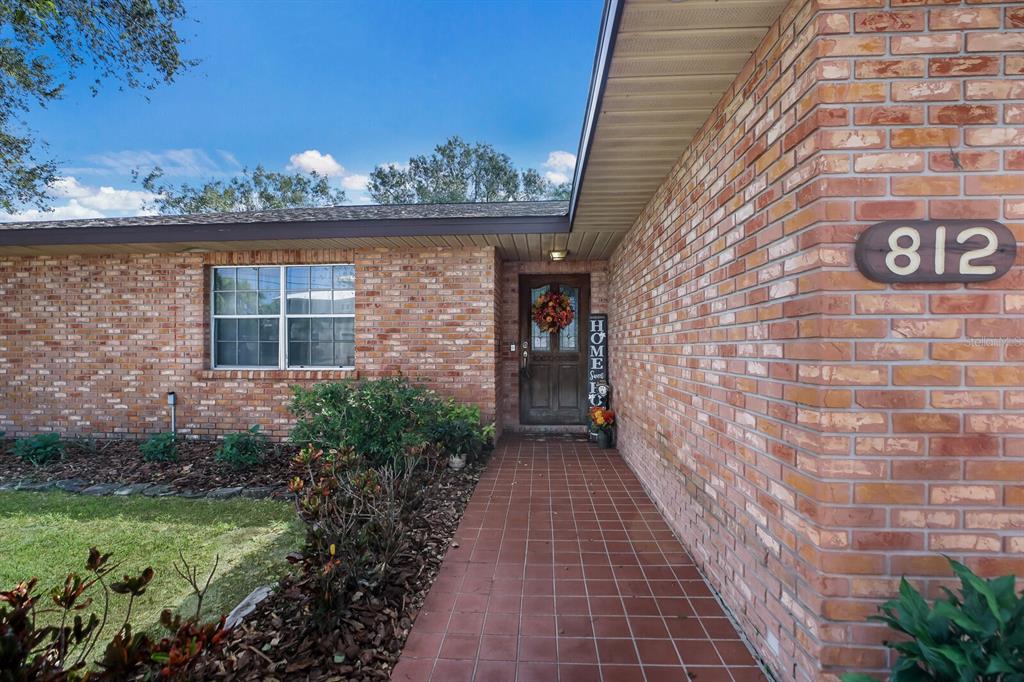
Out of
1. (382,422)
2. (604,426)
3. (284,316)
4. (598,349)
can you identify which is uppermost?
(284,316)

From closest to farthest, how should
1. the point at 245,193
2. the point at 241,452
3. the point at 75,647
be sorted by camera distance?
the point at 75,647, the point at 241,452, the point at 245,193

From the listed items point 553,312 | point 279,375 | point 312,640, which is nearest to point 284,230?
point 279,375

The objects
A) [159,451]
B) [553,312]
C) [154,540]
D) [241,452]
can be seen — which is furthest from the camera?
[553,312]

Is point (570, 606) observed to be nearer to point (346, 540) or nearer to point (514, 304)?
point (346, 540)

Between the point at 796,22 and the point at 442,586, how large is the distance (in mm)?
3182

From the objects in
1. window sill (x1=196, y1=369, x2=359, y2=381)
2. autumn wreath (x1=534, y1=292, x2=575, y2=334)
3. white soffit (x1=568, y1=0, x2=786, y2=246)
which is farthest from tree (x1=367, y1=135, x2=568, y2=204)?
white soffit (x1=568, y1=0, x2=786, y2=246)

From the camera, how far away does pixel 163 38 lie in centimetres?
536

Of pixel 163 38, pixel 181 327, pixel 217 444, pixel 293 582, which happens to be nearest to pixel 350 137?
pixel 163 38

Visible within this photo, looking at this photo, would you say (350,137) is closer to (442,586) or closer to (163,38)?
(163,38)

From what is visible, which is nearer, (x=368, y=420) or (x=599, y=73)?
(x=599, y=73)

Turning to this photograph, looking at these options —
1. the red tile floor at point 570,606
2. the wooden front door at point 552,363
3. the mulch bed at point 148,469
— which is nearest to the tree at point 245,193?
the mulch bed at point 148,469

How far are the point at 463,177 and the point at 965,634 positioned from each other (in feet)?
83.3

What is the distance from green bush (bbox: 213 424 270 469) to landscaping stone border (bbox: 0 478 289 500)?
1.76 feet

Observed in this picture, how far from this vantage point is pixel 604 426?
5.72 metres
